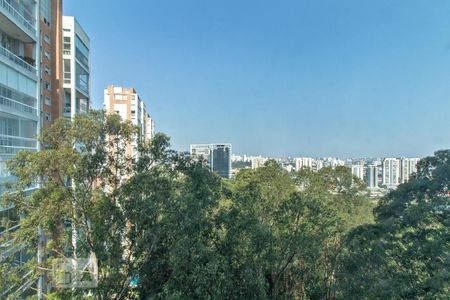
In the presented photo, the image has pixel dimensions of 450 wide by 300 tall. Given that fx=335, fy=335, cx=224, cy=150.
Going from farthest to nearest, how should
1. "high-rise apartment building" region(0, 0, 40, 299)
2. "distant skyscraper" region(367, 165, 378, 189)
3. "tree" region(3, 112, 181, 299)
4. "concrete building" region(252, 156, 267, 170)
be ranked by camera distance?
"distant skyscraper" region(367, 165, 378, 189) < "concrete building" region(252, 156, 267, 170) < "high-rise apartment building" region(0, 0, 40, 299) < "tree" region(3, 112, 181, 299)

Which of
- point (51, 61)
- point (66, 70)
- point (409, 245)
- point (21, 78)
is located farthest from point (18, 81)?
point (409, 245)

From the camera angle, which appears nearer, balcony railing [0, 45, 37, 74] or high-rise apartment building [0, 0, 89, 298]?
high-rise apartment building [0, 0, 89, 298]

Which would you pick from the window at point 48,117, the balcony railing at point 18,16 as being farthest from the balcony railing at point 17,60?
the window at point 48,117

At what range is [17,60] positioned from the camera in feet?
34.3

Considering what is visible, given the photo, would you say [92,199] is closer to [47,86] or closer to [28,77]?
[28,77]

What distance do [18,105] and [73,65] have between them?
543 centimetres

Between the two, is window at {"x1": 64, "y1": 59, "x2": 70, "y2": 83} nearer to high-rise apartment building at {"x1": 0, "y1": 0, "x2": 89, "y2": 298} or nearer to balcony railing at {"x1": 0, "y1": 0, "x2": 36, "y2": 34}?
high-rise apartment building at {"x1": 0, "y1": 0, "x2": 89, "y2": 298}

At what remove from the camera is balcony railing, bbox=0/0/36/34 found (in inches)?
383

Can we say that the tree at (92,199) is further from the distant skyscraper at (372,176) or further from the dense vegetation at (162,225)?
the distant skyscraper at (372,176)

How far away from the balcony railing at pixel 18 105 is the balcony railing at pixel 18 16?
2.60 m

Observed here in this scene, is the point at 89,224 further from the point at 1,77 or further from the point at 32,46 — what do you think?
the point at 32,46

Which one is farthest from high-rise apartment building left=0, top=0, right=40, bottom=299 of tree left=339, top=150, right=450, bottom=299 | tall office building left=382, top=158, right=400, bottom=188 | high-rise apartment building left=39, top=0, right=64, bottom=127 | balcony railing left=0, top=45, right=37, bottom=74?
tall office building left=382, top=158, right=400, bottom=188

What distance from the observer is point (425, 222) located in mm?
7809

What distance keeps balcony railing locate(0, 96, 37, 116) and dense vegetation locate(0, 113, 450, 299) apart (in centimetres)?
443
